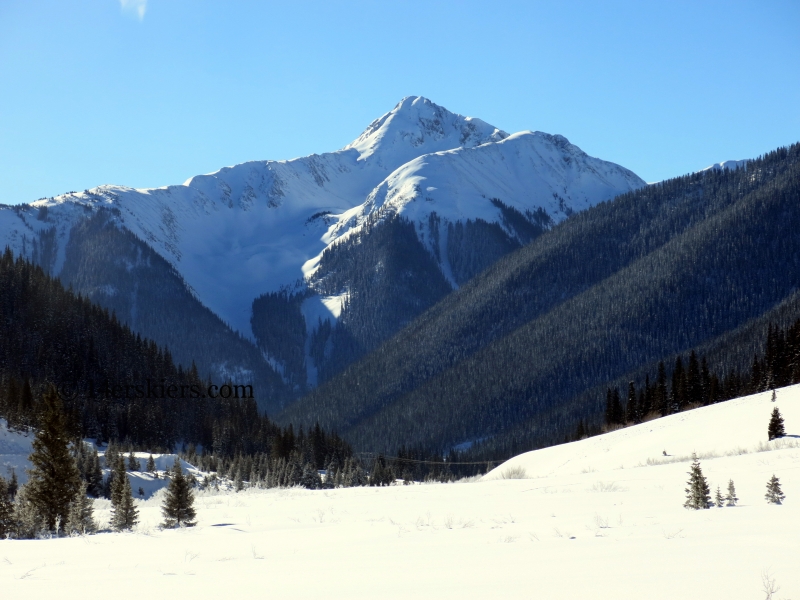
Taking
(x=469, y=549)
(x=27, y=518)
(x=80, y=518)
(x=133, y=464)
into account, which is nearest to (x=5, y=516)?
(x=27, y=518)

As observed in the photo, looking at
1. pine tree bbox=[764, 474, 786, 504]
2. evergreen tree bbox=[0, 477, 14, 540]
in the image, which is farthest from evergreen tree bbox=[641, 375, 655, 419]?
evergreen tree bbox=[0, 477, 14, 540]

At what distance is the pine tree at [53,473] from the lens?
2502 cm

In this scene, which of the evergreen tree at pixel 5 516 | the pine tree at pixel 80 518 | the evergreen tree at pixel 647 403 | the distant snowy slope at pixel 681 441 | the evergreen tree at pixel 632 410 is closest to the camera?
the pine tree at pixel 80 518

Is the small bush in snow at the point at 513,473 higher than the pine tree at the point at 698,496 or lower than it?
higher

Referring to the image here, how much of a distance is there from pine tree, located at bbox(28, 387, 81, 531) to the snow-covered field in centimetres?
328

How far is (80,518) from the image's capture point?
2216 centimetres

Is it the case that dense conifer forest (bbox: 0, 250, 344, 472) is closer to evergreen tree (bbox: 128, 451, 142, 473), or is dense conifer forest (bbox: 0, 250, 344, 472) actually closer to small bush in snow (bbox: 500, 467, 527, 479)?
evergreen tree (bbox: 128, 451, 142, 473)

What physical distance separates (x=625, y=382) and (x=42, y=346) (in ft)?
428

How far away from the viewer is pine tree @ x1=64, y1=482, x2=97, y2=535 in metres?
21.4

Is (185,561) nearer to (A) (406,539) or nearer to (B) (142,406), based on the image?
(A) (406,539)

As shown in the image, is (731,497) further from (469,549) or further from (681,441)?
(681,441)

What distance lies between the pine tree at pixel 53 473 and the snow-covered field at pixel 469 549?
3.28 metres

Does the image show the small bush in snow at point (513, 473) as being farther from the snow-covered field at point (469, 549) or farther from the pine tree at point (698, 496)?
the pine tree at point (698, 496)

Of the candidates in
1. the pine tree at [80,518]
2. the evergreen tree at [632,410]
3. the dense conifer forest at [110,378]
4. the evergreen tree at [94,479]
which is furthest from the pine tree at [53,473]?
the evergreen tree at [632,410]
